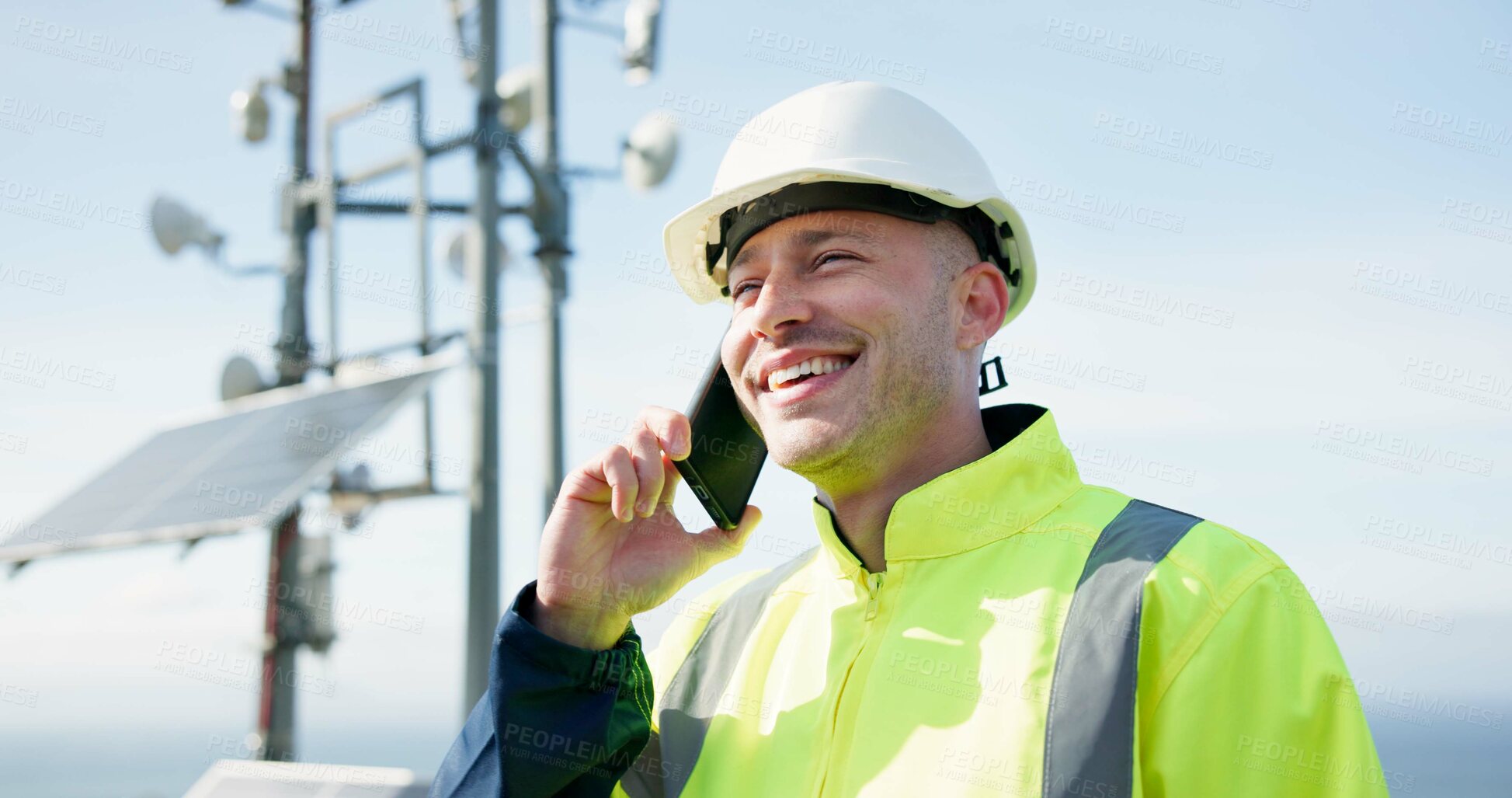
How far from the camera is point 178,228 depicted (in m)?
10.7

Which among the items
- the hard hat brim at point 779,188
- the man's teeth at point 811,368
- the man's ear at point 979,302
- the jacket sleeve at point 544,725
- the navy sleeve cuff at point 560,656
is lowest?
the jacket sleeve at point 544,725

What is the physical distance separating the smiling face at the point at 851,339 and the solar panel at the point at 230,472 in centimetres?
504

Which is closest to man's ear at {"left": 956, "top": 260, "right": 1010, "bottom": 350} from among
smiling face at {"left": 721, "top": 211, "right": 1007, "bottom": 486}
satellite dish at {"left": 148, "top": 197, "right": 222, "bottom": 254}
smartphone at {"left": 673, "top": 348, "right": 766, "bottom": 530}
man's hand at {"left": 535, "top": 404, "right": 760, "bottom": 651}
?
smiling face at {"left": 721, "top": 211, "right": 1007, "bottom": 486}

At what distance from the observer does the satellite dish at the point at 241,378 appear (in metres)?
10.4

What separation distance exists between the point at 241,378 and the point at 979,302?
9.33 meters

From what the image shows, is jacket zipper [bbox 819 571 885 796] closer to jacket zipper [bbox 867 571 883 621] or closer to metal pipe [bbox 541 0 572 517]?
jacket zipper [bbox 867 571 883 621]

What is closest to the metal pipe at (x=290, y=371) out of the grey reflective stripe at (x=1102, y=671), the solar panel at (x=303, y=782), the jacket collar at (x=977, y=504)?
the solar panel at (x=303, y=782)

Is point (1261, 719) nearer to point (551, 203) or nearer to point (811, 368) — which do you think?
point (811, 368)

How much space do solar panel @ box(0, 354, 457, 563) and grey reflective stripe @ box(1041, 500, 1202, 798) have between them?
5779 mm

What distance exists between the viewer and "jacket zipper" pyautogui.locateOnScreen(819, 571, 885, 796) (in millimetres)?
2150

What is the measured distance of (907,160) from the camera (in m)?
2.60

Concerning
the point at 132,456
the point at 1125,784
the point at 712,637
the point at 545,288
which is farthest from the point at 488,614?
the point at 132,456

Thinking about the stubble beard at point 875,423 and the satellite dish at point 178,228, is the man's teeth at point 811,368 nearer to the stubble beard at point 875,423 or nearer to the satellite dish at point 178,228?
the stubble beard at point 875,423

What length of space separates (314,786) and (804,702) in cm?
176
